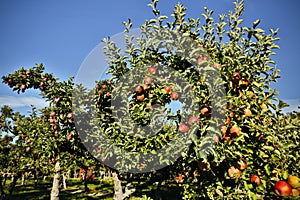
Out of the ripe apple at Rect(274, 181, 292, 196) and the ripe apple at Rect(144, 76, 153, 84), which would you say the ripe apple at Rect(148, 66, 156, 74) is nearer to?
the ripe apple at Rect(144, 76, 153, 84)

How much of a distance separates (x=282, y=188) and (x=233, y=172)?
25.2 inches

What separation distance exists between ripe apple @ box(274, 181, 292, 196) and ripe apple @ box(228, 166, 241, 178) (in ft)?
1.73

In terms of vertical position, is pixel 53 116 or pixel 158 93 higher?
pixel 53 116

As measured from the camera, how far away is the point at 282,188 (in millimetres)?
3066

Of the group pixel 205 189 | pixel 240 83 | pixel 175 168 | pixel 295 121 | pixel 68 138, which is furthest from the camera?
pixel 68 138

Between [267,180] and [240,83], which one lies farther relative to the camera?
[240,83]

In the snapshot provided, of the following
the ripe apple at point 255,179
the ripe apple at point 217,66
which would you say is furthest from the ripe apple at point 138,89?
the ripe apple at point 255,179

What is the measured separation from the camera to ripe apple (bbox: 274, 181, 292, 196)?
3012 mm

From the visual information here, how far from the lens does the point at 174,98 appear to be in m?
3.72

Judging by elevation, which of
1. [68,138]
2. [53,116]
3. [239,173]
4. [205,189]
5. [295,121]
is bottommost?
[205,189]

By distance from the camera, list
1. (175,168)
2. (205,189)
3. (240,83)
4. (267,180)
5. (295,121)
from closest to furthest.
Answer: (295,121), (267,180), (240,83), (205,189), (175,168)

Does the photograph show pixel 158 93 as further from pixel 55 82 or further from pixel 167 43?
pixel 55 82

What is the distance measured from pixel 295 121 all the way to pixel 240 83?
915mm

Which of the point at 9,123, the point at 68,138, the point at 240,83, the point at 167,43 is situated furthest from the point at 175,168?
the point at 9,123
